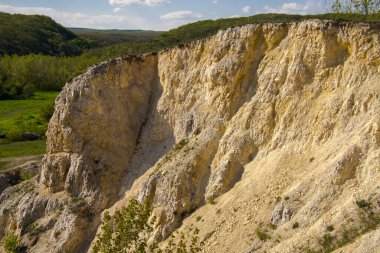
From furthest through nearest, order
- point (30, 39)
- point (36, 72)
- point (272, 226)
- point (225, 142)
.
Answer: point (30, 39) < point (36, 72) < point (225, 142) < point (272, 226)

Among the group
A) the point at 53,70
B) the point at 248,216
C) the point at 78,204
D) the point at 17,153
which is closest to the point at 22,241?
the point at 78,204

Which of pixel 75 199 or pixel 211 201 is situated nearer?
pixel 211 201

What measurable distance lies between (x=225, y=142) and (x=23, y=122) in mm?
64328

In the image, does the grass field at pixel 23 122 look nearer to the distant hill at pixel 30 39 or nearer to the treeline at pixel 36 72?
the treeline at pixel 36 72

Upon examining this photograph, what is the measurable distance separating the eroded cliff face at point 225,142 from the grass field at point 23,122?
29.4 meters

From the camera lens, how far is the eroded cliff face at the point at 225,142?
2059 cm

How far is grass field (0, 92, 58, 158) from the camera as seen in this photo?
6312 cm

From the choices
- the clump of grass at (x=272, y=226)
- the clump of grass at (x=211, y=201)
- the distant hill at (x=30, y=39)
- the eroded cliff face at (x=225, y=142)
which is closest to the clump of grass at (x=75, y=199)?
the eroded cliff face at (x=225, y=142)

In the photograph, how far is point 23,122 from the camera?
81.6 m

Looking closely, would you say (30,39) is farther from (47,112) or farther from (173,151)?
(173,151)

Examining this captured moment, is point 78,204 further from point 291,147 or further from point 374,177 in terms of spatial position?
point 374,177

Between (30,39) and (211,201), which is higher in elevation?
(30,39)

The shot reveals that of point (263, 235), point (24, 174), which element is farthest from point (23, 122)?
point (263, 235)

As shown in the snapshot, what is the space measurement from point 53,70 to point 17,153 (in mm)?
61027
